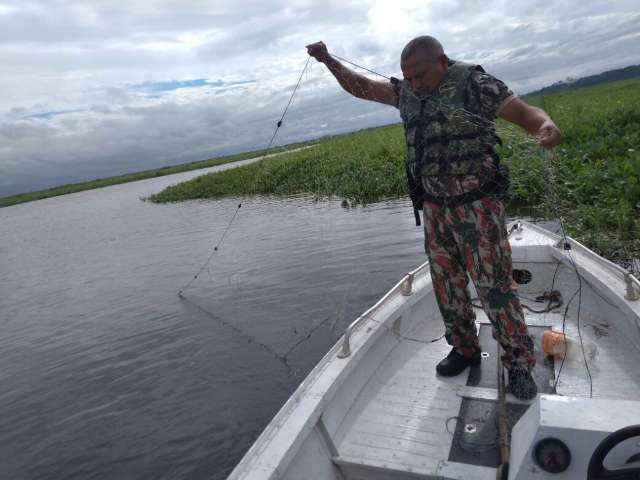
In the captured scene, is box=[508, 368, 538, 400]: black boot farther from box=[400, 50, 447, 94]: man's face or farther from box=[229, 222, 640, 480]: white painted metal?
box=[400, 50, 447, 94]: man's face

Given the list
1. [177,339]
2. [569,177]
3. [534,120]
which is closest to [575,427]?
[534,120]

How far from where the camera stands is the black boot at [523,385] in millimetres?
2873

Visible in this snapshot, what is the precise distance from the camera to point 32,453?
4980mm

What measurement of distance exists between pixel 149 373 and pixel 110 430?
3.80 feet

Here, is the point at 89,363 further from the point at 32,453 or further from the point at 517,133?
the point at 517,133

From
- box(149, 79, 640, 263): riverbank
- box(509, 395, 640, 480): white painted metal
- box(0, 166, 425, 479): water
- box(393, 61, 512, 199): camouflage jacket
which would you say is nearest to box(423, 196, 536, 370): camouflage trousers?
box(393, 61, 512, 199): camouflage jacket

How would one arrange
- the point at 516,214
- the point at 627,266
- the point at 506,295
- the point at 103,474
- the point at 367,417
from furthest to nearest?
the point at 516,214 < the point at 627,266 < the point at 103,474 < the point at 367,417 < the point at 506,295

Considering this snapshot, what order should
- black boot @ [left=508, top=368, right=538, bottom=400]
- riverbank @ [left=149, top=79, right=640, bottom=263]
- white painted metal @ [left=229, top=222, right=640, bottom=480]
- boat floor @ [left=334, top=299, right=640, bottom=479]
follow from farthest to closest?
riverbank @ [left=149, top=79, right=640, bottom=263]
black boot @ [left=508, top=368, right=538, bottom=400]
boat floor @ [left=334, top=299, right=640, bottom=479]
white painted metal @ [left=229, top=222, right=640, bottom=480]

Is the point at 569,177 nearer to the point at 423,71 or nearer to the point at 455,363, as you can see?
the point at 455,363

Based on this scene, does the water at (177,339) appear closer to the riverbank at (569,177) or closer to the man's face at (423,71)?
the riverbank at (569,177)

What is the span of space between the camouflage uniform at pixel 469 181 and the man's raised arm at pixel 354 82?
0.27 metres

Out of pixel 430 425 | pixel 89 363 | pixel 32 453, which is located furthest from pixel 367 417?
pixel 89 363

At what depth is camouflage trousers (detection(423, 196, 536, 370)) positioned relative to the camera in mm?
2697

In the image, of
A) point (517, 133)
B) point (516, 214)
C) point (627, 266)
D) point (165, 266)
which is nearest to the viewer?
point (517, 133)
